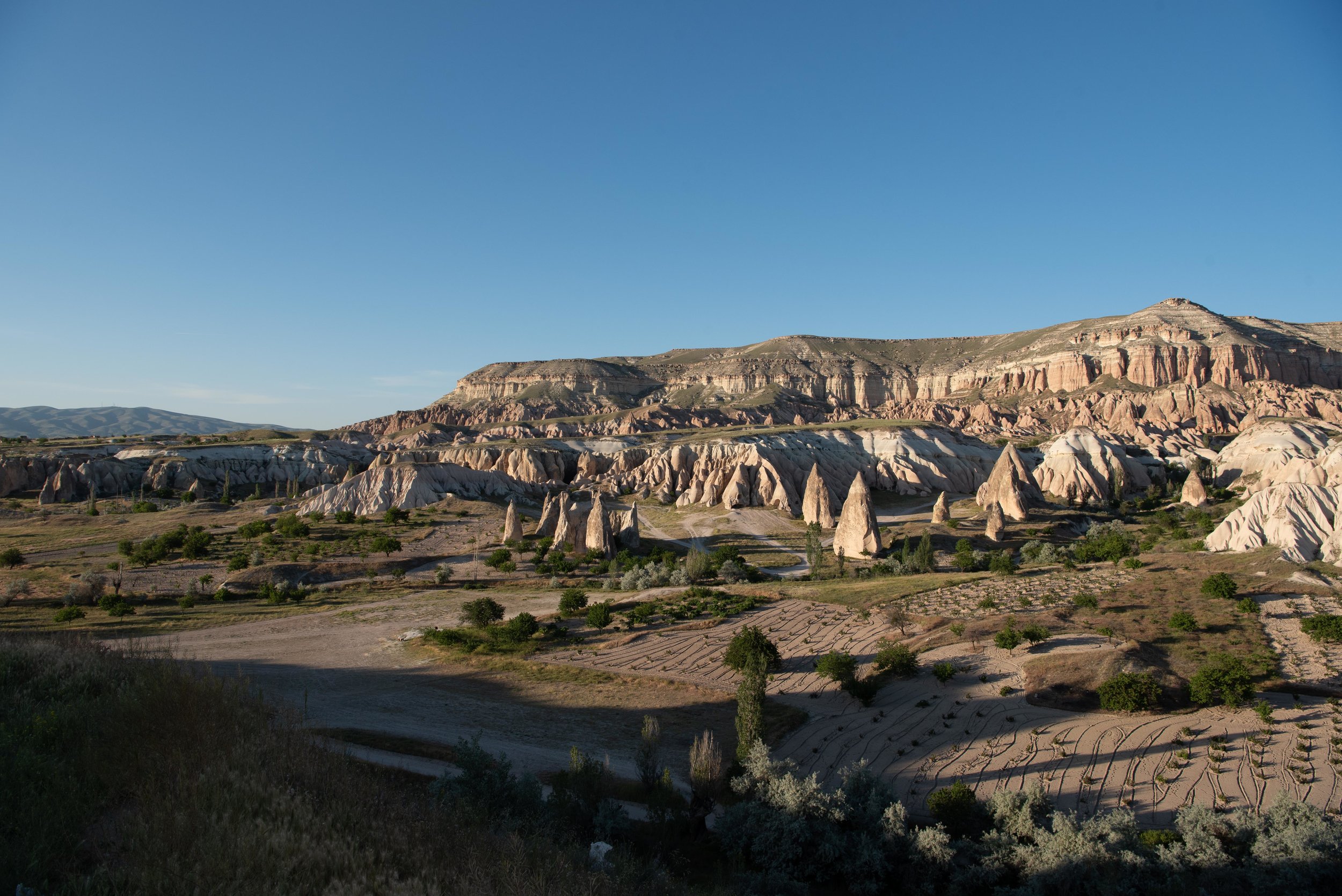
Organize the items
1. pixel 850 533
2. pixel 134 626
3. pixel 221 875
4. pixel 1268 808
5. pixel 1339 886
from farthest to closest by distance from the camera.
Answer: pixel 850 533, pixel 134 626, pixel 1268 808, pixel 1339 886, pixel 221 875

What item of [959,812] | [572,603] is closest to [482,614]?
[572,603]

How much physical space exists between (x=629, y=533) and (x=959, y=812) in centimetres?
3382

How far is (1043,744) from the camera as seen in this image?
14.2m

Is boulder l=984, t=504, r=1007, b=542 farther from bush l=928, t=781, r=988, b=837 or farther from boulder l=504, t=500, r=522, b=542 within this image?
bush l=928, t=781, r=988, b=837

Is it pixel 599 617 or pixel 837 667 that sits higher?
pixel 837 667

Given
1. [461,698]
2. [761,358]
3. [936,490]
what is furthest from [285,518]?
[761,358]

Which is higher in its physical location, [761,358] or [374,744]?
[761,358]

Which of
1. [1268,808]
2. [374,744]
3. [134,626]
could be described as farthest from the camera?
[134,626]

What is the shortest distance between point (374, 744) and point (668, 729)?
6.58 meters

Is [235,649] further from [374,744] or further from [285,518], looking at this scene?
[285,518]

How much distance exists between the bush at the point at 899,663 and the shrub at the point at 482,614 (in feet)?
46.3

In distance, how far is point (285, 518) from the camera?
4422 centimetres

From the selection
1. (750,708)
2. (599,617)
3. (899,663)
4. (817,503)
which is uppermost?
(817,503)

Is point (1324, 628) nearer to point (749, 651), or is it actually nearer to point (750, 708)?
point (749, 651)
